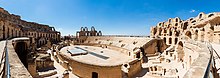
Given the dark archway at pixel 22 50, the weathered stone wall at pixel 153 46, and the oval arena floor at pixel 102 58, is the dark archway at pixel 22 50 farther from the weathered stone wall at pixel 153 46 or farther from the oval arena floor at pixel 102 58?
the weathered stone wall at pixel 153 46

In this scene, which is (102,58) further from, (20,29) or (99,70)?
(20,29)

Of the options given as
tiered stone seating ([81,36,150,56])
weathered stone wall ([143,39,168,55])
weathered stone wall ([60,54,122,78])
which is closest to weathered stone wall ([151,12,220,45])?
weathered stone wall ([143,39,168,55])

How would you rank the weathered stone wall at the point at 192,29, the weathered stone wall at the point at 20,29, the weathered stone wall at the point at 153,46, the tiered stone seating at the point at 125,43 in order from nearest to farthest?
the weathered stone wall at the point at 20,29 → the weathered stone wall at the point at 192,29 → the weathered stone wall at the point at 153,46 → the tiered stone seating at the point at 125,43

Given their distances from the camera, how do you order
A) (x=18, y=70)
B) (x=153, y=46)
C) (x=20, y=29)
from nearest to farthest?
1. (x=18, y=70)
2. (x=20, y=29)
3. (x=153, y=46)

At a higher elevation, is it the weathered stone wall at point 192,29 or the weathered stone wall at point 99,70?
the weathered stone wall at point 192,29

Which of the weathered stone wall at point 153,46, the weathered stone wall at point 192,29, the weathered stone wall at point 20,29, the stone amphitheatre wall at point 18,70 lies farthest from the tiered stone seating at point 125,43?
the stone amphitheatre wall at point 18,70

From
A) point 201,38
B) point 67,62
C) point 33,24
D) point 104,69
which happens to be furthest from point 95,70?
point 33,24

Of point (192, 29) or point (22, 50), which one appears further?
point (192, 29)

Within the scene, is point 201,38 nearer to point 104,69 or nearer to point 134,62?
point 134,62

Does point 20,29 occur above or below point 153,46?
above

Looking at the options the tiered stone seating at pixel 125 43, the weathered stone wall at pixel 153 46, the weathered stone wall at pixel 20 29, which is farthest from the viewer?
the tiered stone seating at pixel 125 43

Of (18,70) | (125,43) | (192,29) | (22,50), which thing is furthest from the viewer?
(125,43)

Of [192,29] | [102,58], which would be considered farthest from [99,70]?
[192,29]

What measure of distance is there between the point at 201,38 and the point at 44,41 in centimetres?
3874
